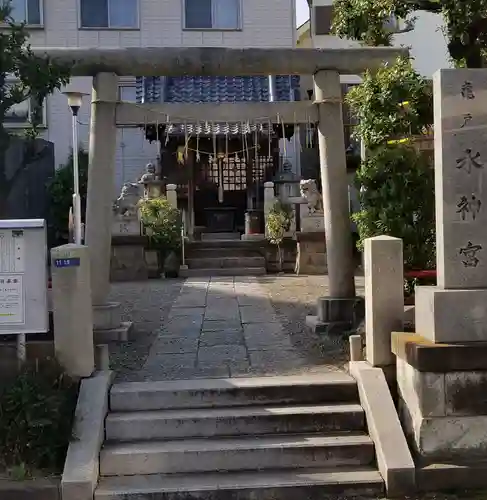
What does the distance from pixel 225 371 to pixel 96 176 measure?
3376mm

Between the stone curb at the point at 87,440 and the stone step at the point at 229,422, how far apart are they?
20cm

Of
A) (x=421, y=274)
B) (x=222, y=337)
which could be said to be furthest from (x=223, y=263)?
(x=421, y=274)

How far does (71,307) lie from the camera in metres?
6.36

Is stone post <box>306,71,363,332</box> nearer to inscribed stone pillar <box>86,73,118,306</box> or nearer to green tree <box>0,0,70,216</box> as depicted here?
inscribed stone pillar <box>86,73,118,306</box>

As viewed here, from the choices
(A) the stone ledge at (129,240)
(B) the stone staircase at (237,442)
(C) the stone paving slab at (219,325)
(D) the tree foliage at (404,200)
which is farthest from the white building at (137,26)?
(B) the stone staircase at (237,442)

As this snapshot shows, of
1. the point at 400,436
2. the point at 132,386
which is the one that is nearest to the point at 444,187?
the point at 400,436

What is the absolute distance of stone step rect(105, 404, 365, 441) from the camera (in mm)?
6176

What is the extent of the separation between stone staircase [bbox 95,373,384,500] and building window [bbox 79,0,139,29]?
17.0 meters

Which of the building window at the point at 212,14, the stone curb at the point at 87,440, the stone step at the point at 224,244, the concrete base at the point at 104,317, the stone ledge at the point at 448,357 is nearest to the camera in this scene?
the stone curb at the point at 87,440

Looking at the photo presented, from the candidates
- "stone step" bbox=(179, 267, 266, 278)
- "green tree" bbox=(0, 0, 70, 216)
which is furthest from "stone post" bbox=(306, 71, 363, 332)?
"stone step" bbox=(179, 267, 266, 278)

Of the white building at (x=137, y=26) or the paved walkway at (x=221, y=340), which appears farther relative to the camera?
the white building at (x=137, y=26)

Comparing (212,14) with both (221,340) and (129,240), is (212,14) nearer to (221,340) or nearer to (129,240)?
(129,240)

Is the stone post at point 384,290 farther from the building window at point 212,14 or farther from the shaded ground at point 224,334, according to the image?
the building window at point 212,14

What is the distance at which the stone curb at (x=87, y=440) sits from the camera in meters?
5.42
